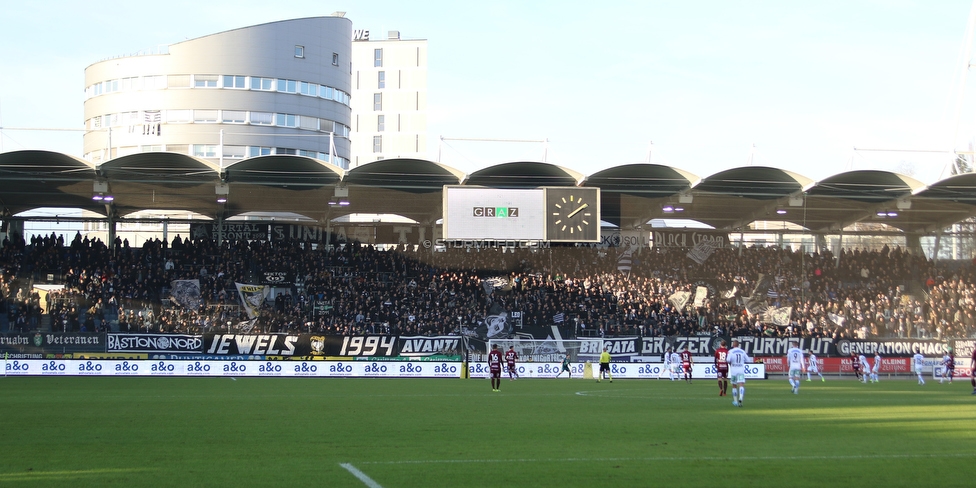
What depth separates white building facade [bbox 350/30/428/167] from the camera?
4262 inches

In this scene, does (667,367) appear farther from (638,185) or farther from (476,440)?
(476,440)

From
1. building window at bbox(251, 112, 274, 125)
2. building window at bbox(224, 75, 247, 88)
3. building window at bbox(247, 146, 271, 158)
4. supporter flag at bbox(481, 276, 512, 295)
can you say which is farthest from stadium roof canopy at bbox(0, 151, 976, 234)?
building window at bbox(224, 75, 247, 88)

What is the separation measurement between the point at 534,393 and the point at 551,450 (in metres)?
14.4

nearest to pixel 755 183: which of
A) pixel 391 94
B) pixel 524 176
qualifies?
pixel 524 176

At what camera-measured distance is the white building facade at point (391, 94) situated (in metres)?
108

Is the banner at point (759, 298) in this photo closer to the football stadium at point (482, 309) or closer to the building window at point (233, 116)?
the football stadium at point (482, 309)

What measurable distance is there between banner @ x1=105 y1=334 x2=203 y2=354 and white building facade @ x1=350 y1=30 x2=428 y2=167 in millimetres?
67087

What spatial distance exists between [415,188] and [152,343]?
14.7 meters

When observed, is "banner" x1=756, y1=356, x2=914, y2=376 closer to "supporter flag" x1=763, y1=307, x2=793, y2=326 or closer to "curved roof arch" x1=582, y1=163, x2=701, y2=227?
"supporter flag" x1=763, y1=307, x2=793, y2=326

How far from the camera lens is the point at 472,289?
50.5m

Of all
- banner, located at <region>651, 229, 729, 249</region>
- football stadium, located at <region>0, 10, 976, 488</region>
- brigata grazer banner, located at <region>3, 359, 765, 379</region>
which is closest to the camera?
football stadium, located at <region>0, 10, 976, 488</region>

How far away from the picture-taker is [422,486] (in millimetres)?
10883

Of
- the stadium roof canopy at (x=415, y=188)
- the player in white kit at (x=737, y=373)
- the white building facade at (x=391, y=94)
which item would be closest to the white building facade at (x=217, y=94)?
→ the white building facade at (x=391, y=94)

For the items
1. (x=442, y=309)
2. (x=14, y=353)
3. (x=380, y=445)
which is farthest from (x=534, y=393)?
(x=14, y=353)
